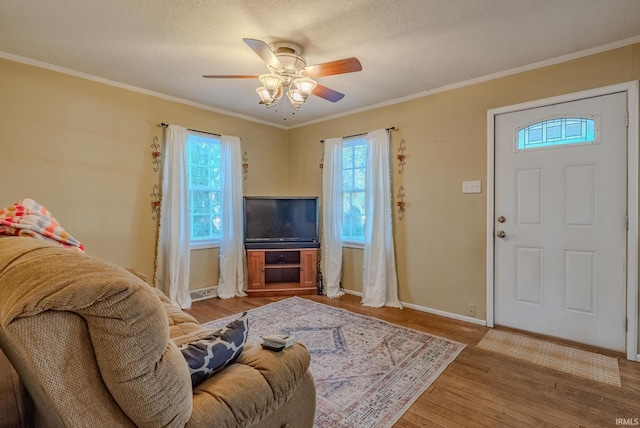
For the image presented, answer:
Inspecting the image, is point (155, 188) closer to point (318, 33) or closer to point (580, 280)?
point (318, 33)

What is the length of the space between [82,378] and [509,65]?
11.8ft

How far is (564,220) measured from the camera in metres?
2.75

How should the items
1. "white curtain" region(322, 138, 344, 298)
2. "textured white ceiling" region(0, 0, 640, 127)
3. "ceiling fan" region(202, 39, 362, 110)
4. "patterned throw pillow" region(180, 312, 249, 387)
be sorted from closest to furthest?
"patterned throw pillow" region(180, 312, 249, 387), "textured white ceiling" region(0, 0, 640, 127), "ceiling fan" region(202, 39, 362, 110), "white curtain" region(322, 138, 344, 298)

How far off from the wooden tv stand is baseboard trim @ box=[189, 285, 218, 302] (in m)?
0.47

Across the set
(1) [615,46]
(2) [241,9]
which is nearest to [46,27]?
(2) [241,9]

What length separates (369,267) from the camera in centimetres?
388

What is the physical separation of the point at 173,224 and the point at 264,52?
2367mm

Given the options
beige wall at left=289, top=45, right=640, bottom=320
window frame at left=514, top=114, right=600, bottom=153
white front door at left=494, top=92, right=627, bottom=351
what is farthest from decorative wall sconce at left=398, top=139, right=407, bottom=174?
window frame at left=514, top=114, right=600, bottom=153

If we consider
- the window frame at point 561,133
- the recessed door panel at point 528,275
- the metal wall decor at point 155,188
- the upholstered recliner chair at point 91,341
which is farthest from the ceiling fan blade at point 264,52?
the recessed door panel at point 528,275

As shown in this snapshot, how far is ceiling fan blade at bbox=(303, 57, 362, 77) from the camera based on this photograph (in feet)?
6.92

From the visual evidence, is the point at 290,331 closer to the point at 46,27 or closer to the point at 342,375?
the point at 342,375

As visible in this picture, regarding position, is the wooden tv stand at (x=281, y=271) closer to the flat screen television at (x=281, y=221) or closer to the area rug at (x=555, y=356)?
the flat screen television at (x=281, y=221)

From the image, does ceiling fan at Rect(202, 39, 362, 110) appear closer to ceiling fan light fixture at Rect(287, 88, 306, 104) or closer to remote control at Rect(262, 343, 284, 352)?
ceiling fan light fixture at Rect(287, 88, 306, 104)

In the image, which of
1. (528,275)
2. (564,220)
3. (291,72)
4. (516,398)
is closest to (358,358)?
(516,398)
